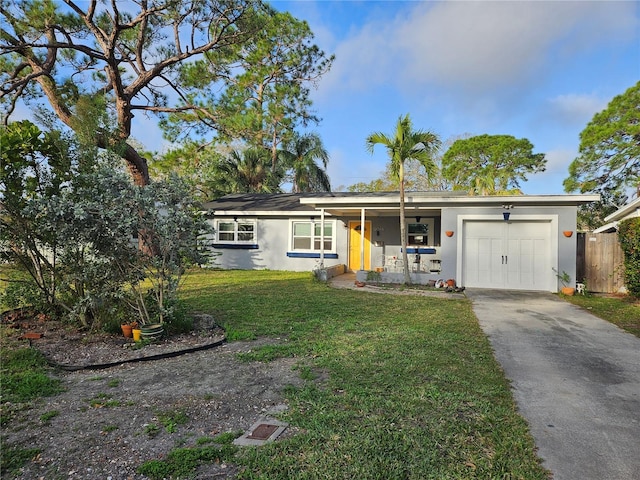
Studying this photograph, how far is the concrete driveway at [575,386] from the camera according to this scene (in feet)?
8.56

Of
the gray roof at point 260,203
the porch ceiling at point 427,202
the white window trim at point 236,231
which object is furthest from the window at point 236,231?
the porch ceiling at point 427,202

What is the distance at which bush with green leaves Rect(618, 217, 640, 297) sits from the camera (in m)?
9.13

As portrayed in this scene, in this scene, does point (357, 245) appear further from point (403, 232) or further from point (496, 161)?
point (496, 161)

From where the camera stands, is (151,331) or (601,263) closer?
(151,331)

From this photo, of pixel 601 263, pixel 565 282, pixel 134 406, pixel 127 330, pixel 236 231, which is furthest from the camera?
pixel 236 231

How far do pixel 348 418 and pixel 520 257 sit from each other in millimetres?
10167

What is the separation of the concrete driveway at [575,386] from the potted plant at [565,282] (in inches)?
115

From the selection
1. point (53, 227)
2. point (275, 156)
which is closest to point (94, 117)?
point (53, 227)

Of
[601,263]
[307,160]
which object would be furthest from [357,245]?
[307,160]

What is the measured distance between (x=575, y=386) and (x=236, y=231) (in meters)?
14.2

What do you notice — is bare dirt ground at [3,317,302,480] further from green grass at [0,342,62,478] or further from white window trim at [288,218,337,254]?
white window trim at [288,218,337,254]

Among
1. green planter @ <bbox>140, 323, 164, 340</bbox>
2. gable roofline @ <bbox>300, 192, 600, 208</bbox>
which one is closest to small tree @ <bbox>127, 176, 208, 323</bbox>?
green planter @ <bbox>140, 323, 164, 340</bbox>

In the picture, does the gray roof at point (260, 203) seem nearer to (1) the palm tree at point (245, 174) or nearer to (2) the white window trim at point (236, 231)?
(2) the white window trim at point (236, 231)

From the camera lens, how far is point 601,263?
35.8 ft
